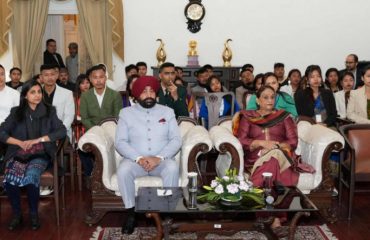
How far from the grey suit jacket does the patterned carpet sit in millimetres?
648

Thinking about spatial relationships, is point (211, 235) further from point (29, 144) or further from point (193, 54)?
point (193, 54)

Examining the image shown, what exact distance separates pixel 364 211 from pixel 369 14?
18.9 feet

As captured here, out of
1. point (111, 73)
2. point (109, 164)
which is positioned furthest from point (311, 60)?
point (109, 164)

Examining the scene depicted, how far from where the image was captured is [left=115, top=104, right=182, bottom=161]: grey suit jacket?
4406 millimetres

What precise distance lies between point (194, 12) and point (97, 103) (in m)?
4.30

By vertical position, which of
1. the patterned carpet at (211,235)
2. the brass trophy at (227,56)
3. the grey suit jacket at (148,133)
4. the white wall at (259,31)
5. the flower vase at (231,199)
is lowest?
the patterned carpet at (211,235)

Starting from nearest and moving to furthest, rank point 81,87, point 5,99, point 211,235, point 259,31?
1. point 211,235
2. point 5,99
3. point 81,87
4. point 259,31

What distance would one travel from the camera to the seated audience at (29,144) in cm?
416

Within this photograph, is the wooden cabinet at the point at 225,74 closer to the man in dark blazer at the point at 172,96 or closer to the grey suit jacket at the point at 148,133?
the man in dark blazer at the point at 172,96

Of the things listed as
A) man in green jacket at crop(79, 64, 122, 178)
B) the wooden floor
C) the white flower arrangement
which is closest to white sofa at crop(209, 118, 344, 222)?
the wooden floor

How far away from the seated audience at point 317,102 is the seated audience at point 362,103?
21cm

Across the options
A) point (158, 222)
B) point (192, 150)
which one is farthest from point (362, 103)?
point (158, 222)

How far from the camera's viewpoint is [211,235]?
4062 millimetres

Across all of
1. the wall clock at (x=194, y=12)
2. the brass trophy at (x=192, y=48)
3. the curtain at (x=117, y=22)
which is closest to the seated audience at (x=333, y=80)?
the brass trophy at (x=192, y=48)
